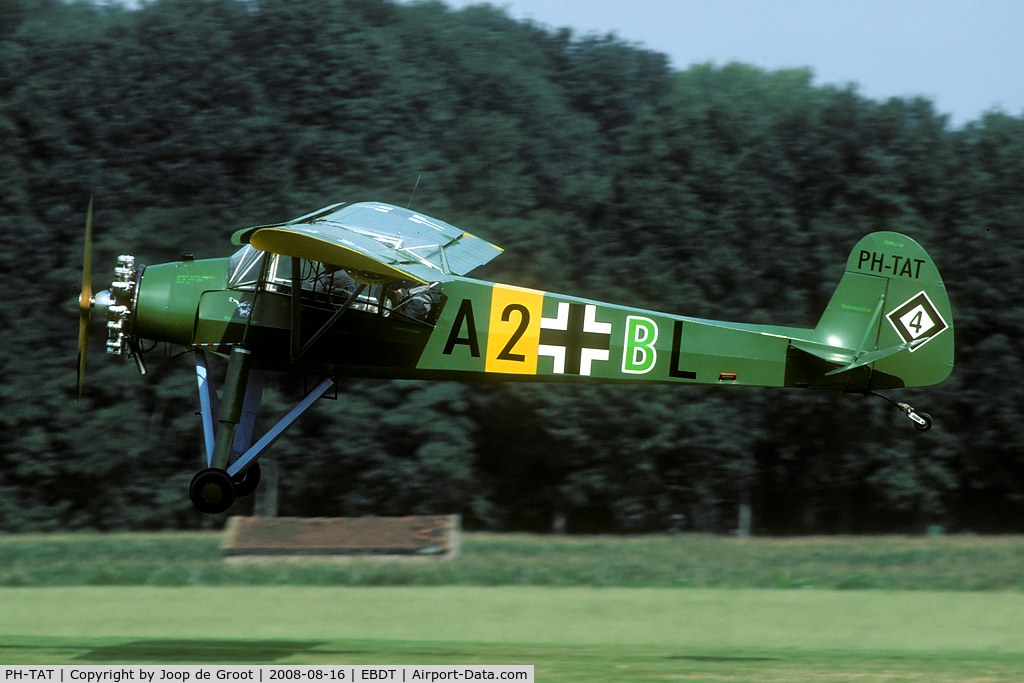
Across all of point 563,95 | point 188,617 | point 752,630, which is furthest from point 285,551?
point 563,95

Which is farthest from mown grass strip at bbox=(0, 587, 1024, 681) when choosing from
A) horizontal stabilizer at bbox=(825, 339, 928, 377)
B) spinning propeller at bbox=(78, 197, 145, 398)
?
spinning propeller at bbox=(78, 197, 145, 398)

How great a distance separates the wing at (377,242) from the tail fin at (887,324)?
3.86 meters

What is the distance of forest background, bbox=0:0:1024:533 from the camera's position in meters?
30.4

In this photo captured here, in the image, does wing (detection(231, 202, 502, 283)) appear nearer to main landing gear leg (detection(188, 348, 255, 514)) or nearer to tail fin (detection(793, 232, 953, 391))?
main landing gear leg (detection(188, 348, 255, 514))

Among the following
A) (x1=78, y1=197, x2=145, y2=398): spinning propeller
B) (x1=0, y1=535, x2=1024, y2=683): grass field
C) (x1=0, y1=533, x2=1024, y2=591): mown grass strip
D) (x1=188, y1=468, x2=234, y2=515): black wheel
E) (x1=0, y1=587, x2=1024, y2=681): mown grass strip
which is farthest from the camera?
(x1=0, y1=533, x2=1024, y2=591): mown grass strip

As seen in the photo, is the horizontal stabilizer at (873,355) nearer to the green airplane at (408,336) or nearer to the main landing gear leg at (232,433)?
the green airplane at (408,336)

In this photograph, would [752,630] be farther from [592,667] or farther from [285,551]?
[285,551]

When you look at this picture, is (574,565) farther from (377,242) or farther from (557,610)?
(377,242)

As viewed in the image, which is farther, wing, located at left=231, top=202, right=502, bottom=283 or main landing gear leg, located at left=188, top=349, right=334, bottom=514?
main landing gear leg, located at left=188, top=349, right=334, bottom=514

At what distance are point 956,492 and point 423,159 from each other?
19.0 m

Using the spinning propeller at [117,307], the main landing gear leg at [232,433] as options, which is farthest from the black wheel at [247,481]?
the spinning propeller at [117,307]

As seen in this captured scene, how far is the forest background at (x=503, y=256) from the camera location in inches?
1198

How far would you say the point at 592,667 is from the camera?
1242 centimetres

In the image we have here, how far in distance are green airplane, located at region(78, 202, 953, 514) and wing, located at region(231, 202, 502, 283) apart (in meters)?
0.12
